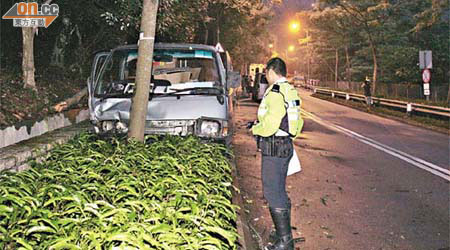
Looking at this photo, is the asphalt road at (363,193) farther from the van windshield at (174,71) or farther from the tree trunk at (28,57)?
the tree trunk at (28,57)

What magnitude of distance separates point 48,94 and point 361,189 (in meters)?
7.20

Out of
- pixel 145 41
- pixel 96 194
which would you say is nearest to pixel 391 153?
pixel 145 41

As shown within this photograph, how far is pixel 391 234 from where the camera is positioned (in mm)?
5941

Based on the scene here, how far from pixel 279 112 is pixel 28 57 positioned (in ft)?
22.1

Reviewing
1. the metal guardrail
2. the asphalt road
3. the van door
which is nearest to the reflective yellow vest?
the asphalt road

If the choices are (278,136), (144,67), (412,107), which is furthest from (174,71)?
(412,107)

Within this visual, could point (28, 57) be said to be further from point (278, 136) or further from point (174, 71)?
point (278, 136)

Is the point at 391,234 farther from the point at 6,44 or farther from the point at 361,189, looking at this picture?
the point at 6,44

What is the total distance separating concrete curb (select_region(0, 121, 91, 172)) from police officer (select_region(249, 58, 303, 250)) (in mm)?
2683

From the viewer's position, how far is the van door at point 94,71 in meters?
7.57

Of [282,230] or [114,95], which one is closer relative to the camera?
[282,230]

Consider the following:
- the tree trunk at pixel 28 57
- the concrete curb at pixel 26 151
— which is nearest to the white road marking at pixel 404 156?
the concrete curb at pixel 26 151

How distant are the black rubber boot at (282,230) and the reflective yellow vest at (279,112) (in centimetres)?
78

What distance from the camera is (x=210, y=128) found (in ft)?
23.8
